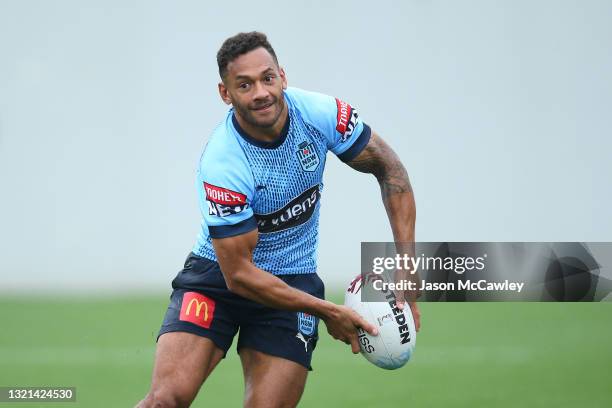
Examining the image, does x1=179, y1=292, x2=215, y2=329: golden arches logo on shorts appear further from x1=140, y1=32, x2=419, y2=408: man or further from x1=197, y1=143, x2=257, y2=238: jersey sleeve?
x1=197, y1=143, x2=257, y2=238: jersey sleeve

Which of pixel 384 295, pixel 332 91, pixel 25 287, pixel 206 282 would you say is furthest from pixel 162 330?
pixel 25 287

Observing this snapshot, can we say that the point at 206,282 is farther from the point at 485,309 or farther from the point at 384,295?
the point at 485,309

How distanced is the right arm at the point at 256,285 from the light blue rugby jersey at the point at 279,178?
0.06 metres

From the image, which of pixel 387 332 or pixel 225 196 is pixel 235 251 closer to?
pixel 225 196

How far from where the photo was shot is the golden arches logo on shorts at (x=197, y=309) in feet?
17.7

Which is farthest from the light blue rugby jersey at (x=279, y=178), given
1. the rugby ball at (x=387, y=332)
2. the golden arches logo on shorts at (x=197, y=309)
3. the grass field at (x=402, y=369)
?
the grass field at (x=402, y=369)

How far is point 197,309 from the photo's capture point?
5.43 m

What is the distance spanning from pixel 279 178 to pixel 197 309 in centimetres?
82

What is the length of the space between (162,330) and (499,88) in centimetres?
716

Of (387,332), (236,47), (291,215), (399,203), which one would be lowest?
(387,332)

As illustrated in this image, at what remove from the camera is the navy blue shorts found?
5379mm

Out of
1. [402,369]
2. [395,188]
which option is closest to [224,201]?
[395,188]

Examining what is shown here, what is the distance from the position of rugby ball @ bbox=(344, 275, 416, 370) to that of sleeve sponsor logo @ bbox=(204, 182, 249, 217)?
845mm

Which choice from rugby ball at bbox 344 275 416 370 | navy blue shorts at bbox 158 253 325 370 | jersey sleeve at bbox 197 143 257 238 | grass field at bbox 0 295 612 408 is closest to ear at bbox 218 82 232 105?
jersey sleeve at bbox 197 143 257 238
